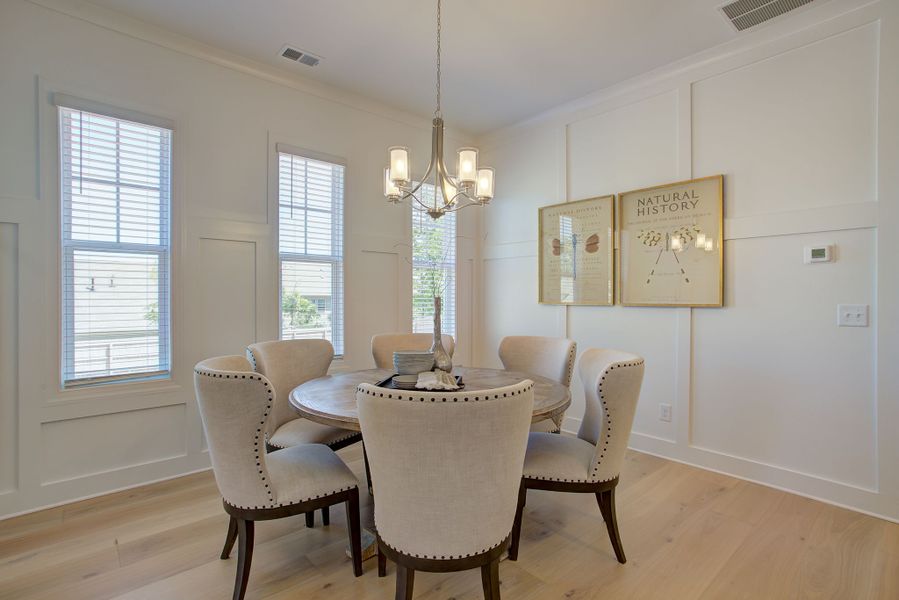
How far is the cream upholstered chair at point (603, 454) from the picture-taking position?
182cm

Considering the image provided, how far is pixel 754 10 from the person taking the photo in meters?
2.54

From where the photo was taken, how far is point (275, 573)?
190 centimetres

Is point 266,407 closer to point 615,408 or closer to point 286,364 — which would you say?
point 286,364

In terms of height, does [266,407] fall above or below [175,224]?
below

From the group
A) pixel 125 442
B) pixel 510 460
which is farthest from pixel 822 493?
pixel 125 442

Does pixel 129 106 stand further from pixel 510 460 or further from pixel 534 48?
pixel 510 460

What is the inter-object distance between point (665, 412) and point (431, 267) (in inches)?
94.1

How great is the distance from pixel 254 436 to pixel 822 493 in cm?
317

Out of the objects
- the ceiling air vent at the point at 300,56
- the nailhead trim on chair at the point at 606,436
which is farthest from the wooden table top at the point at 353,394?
the ceiling air vent at the point at 300,56

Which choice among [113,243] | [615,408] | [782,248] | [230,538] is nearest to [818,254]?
[782,248]

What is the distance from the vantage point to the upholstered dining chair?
2.33 m

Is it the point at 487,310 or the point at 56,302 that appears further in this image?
the point at 487,310

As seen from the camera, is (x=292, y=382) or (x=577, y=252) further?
(x=577, y=252)

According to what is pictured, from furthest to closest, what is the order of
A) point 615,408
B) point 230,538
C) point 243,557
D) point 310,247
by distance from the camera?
point 310,247, point 230,538, point 615,408, point 243,557
